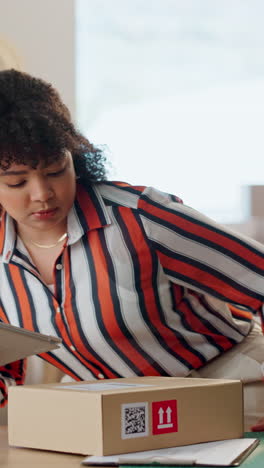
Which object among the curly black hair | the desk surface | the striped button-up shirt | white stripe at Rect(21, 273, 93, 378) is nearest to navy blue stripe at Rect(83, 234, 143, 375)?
the striped button-up shirt

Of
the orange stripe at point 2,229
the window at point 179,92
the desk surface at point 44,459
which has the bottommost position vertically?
the desk surface at point 44,459

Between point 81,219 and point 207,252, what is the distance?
0.28 meters

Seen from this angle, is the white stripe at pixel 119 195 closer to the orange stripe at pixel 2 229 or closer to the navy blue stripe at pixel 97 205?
the navy blue stripe at pixel 97 205

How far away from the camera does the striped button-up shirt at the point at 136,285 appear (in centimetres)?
149

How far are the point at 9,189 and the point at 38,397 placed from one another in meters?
0.51

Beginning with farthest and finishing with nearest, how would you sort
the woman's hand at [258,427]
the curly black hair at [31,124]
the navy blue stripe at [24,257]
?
the navy blue stripe at [24,257] < the curly black hair at [31,124] < the woman's hand at [258,427]

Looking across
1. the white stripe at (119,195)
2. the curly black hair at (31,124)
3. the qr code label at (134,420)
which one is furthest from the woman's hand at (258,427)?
the curly black hair at (31,124)

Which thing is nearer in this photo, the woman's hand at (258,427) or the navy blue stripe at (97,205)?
the woman's hand at (258,427)

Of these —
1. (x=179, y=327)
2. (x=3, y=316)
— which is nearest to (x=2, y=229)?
(x=3, y=316)

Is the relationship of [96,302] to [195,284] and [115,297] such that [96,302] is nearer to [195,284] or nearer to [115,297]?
[115,297]

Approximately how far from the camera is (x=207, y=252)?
4.89ft

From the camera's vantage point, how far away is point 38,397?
1.11 metres

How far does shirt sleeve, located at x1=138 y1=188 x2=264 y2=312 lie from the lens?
1481 mm

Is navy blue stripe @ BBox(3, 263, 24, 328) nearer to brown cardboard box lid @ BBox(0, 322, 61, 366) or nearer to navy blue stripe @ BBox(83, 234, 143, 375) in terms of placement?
navy blue stripe @ BBox(83, 234, 143, 375)
